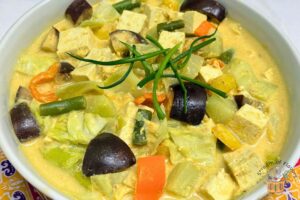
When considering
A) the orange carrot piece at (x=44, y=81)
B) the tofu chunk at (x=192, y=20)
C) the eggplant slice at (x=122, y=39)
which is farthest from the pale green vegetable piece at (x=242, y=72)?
the orange carrot piece at (x=44, y=81)

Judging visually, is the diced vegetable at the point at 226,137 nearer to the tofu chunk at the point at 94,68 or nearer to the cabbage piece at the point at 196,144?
the cabbage piece at the point at 196,144

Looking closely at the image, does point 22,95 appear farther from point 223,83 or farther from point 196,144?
point 223,83

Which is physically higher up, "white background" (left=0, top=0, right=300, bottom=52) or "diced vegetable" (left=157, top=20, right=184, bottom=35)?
"diced vegetable" (left=157, top=20, right=184, bottom=35)

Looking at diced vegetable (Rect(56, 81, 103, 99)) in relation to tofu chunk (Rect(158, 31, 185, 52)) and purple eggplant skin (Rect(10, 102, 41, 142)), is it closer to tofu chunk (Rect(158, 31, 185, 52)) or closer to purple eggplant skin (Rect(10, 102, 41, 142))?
purple eggplant skin (Rect(10, 102, 41, 142))

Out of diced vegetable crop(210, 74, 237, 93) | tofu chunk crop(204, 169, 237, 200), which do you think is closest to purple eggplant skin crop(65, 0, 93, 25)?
diced vegetable crop(210, 74, 237, 93)

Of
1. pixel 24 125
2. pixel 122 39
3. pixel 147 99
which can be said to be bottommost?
pixel 24 125

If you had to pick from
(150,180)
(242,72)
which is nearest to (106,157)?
(150,180)
